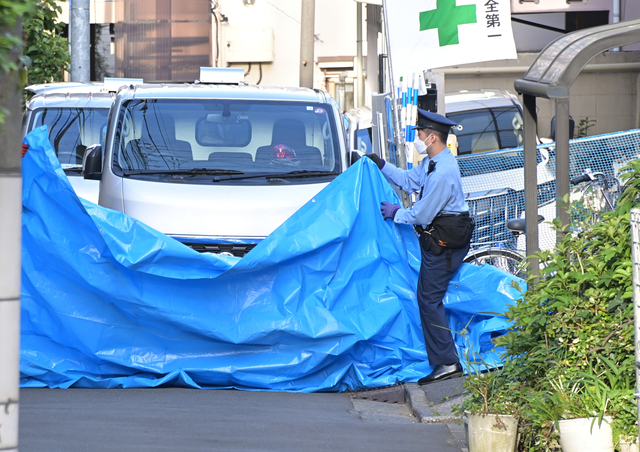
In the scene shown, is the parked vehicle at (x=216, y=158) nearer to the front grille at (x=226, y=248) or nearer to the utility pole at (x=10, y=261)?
the front grille at (x=226, y=248)

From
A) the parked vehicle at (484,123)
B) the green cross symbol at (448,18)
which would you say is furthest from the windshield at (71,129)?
the parked vehicle at (484,123)

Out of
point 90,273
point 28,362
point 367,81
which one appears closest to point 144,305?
point 90,273

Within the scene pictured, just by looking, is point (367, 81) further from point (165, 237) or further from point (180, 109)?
point (165, 237)

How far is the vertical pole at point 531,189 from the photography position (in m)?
4.45

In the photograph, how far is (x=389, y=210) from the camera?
17.8 ft

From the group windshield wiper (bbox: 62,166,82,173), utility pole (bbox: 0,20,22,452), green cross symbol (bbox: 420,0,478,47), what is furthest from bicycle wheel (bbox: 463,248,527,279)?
utility pole (bbox: 0,20,22,452)

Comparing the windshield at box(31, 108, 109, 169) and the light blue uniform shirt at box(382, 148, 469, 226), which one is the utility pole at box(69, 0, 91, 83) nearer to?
the windshield at box(31, 108, 109, 169)

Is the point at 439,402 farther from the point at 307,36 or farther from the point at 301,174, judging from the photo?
the point at 307,36

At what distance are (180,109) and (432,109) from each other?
2.84 meters

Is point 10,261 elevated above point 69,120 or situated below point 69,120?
below

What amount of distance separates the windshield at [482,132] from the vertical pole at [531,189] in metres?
5.62

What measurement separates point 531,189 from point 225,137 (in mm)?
Result: 2964

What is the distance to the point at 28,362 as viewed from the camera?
16.9 ft

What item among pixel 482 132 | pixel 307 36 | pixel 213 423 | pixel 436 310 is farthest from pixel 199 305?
pixel 307 36
